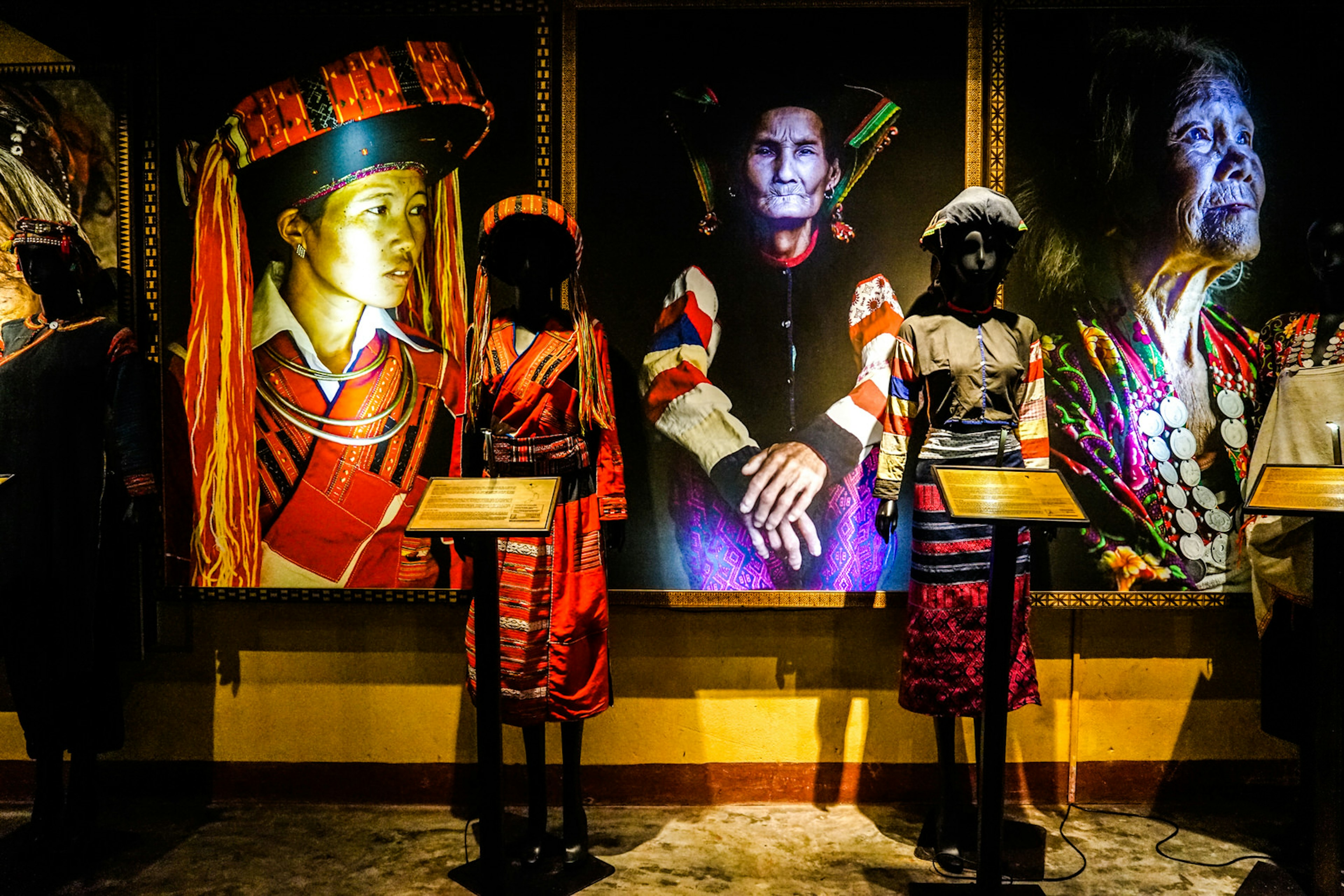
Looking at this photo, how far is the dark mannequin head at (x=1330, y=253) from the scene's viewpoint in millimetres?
2947

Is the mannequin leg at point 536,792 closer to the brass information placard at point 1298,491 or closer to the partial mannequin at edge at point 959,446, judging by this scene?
the partial mannequin at edge at point 959,446

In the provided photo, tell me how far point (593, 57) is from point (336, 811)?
306 cm

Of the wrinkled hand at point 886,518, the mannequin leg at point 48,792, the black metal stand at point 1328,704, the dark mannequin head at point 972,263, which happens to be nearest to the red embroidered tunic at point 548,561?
the wrinkled hand at point 886,518

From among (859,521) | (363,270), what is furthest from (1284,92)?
(363,270)

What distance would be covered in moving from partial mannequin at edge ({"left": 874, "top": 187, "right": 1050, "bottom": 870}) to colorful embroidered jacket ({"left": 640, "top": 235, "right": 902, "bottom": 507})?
0.32 meters

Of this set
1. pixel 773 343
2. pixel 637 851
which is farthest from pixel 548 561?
pixel 773 343

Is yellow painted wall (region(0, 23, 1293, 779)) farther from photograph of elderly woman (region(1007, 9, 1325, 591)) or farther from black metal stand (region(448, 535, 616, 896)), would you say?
black metal stand (region(448, 535, 616, 896))

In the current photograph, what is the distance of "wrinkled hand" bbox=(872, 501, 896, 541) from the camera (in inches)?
115

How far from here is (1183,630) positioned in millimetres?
3400

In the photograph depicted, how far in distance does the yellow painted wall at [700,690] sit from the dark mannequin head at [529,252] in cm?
131

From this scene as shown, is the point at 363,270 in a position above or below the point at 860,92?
below

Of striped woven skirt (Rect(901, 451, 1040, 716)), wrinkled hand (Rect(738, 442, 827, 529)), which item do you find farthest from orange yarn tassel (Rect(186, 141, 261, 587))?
striped woven skirt (Rect(901, 451, 1040, 716))

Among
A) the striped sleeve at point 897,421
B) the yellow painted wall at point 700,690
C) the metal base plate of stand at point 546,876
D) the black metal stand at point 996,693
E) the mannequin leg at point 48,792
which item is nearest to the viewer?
the black metal stand at point 996,693

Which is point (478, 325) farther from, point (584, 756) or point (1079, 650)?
point (1079, 650)
